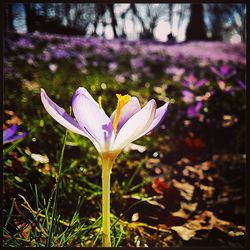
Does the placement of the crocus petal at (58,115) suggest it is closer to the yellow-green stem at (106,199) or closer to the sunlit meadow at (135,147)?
the yellow-green stem at (106,199)

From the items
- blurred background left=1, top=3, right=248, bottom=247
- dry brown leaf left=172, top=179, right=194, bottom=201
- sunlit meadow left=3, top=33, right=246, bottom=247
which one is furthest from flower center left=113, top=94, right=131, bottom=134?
dry brown leaf left=172, top=179, right=194, bottom=201

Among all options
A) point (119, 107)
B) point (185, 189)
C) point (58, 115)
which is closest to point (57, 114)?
point (58, 115)

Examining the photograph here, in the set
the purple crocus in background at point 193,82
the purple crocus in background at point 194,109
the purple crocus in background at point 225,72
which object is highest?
the purple crocus in background at point 225,72

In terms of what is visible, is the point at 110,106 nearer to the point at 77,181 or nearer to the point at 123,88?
the point at 123,88

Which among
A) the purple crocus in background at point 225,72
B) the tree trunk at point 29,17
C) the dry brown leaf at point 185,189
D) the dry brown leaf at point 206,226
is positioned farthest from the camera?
the purple crocus in background at point 225,72

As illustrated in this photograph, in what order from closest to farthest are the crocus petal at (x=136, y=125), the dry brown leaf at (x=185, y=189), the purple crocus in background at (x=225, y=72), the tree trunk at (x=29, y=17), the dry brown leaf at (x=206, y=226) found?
the crocus petal at (x=136, y=125) < the dry brown leaf at (x=206, y=226) < the dry brown leaf at (x=185, y=189) < the tree trunk at (x=29, y=17) < the purple crocus in background at (x=225, y=72)

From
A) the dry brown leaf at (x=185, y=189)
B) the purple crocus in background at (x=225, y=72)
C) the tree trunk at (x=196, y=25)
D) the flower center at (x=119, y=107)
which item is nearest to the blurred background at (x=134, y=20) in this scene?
the tree trunk at (x=196, y=25)

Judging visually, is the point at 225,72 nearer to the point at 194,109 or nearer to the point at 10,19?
the point at 194,109

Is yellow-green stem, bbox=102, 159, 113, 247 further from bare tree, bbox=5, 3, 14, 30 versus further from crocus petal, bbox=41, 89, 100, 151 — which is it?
bare tree, bbox=5, 3, 14, 30
